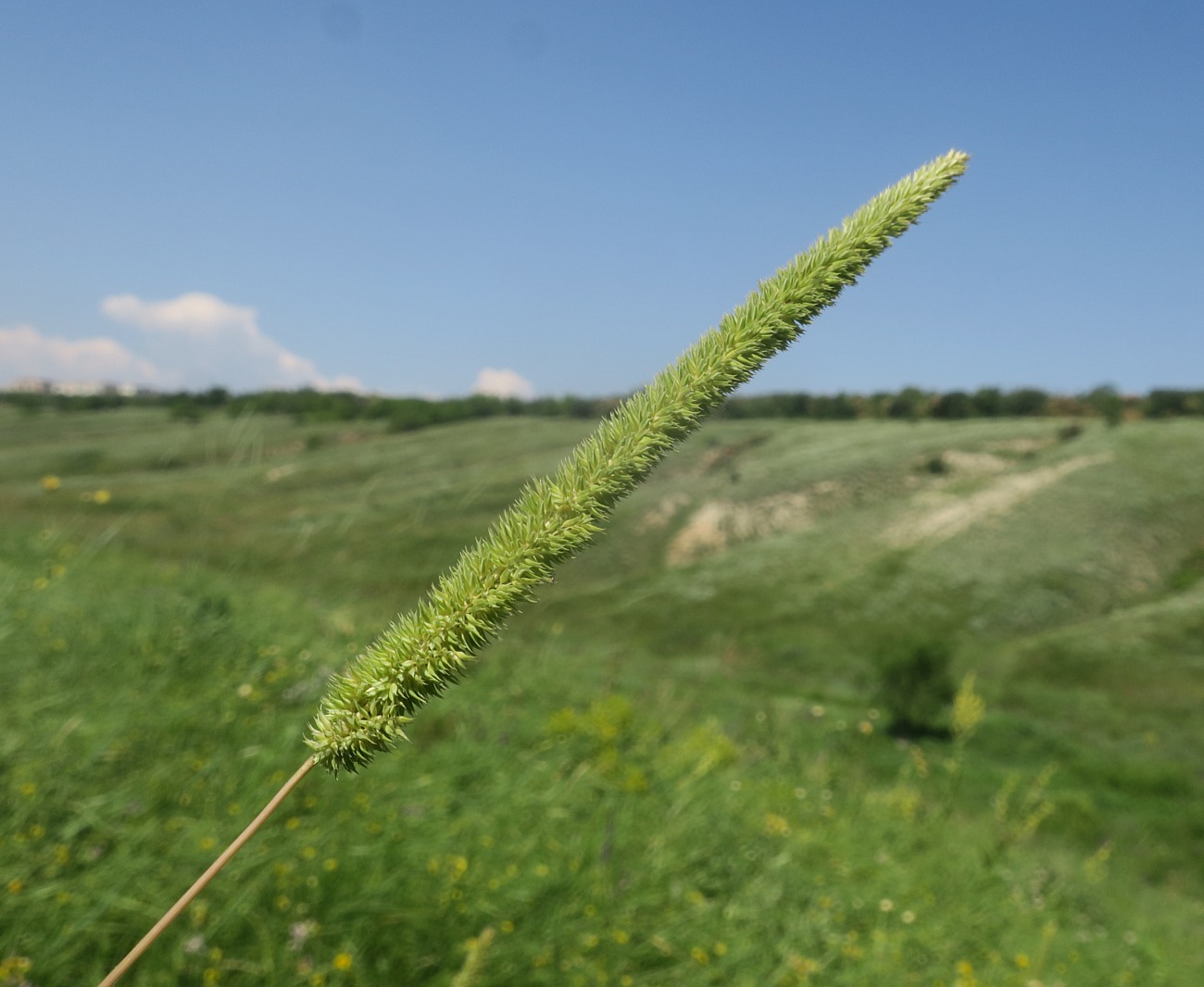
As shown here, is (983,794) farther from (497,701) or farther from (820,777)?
(497,701)

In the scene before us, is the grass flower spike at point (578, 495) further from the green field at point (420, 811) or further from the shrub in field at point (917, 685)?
the shrub in field at point (917, 685)

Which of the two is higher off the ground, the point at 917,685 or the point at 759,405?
the point at 759,405

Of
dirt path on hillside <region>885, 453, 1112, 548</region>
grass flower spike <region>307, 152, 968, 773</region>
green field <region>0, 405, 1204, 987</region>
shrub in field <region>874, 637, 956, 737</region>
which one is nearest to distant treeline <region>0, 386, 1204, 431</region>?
dirt path on hillside <region>885, 453, 1112, 548</region>

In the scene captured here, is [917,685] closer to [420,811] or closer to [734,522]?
[420,811]

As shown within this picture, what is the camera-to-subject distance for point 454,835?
14.3 ft

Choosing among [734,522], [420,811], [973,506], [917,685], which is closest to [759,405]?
[734,522]

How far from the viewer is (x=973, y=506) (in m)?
65.4

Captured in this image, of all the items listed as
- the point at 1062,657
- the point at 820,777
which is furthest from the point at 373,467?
the point at 820,777

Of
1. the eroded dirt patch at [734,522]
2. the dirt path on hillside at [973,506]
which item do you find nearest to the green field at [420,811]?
the dirt path on hillside at [973,506]

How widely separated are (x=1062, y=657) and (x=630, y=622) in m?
24.3

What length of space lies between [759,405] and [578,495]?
103537mm

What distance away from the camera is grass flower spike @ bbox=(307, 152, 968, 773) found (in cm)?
92

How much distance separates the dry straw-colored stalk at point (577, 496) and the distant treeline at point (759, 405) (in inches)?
3194

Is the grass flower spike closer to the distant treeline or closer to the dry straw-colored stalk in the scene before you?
the dry straw-colored stalk
